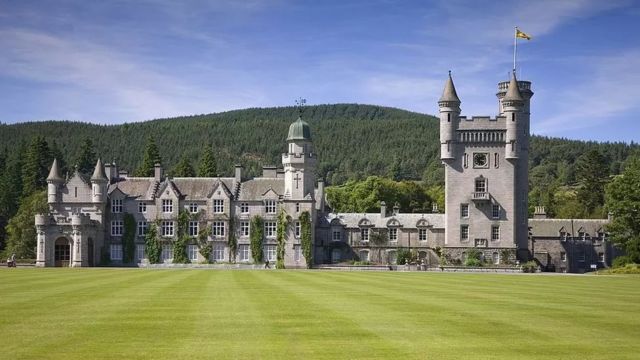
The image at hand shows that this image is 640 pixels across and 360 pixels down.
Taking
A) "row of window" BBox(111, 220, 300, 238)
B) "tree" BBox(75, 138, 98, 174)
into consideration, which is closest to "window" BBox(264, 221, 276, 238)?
"row of window" BBox(111, 220, 300, 238)

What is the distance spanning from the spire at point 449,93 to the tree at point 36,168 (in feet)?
141

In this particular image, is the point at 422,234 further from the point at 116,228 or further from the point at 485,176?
the point at 116,228

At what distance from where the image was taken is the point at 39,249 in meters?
66.7

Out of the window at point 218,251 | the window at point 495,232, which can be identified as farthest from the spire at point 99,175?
the window at point 495,232

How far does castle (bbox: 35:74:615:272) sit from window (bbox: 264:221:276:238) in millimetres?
86

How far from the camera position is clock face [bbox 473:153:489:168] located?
71.1 metres

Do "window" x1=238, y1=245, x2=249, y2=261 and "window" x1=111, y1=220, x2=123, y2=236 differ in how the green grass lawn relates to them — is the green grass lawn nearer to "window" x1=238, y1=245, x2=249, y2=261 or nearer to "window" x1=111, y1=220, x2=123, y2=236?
"window" x1=238, y1=245, x2=249, y2=261

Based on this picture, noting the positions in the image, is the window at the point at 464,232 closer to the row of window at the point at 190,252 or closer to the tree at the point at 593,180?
the row of window at the point at 190,252

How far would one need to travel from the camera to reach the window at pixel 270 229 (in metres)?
72.7

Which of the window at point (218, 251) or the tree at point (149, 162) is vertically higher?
the tree at point (149, 162)

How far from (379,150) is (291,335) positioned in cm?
16219

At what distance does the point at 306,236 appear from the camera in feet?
232

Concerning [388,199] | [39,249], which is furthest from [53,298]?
[388,199]

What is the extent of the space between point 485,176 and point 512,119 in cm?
525
